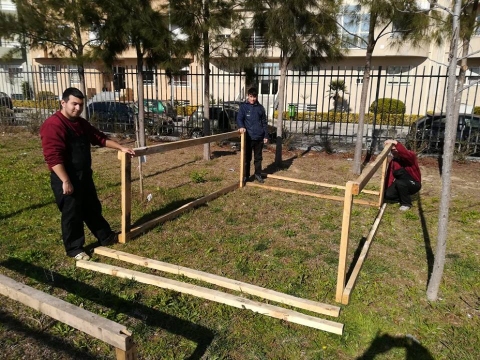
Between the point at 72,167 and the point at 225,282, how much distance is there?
191 cm

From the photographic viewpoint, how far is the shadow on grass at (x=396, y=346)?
264cm

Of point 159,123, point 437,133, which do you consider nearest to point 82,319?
point 437,133

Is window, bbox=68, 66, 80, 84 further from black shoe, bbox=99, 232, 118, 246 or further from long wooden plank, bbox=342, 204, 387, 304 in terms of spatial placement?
long wooden plank, bbox=342, 204, 387, 304

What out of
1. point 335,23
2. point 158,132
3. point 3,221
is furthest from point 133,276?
point 158,132

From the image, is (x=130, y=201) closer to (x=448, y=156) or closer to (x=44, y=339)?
(x=44, y=339)

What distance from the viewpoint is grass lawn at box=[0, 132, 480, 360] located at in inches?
107

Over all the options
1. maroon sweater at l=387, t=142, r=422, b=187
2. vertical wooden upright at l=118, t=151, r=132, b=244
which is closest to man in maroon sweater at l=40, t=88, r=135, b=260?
vertical wooden upright at l=118, t=151, r=132, b=244

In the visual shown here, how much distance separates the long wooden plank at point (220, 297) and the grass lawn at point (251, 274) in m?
0.05

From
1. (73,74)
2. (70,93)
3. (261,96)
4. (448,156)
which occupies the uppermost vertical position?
(73,74)

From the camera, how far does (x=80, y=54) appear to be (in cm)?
986

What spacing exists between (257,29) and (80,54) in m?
4.82

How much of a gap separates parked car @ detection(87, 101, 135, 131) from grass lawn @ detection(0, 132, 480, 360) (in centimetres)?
627

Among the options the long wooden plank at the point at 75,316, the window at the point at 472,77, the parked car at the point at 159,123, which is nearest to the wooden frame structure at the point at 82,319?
the long wooden plank at the point at 75,316

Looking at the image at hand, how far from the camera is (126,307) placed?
315cm
